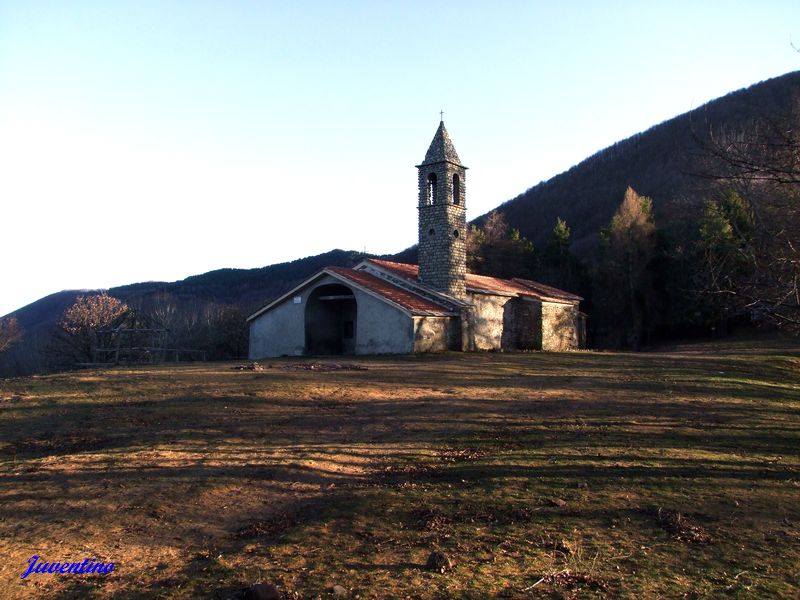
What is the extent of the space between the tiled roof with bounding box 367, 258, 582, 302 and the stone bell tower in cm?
138

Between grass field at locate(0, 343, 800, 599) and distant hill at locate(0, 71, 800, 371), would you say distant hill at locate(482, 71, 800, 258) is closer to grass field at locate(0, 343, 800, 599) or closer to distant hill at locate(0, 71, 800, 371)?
distant hill at locate(0, 71, 800, 371)

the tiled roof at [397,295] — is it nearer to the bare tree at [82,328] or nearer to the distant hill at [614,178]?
the bare tree at [82,328]

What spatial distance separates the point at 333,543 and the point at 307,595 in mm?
1166

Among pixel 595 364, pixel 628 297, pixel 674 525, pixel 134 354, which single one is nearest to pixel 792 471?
pixel 674 525

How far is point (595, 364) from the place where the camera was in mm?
25906

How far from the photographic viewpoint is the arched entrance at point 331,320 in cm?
3053

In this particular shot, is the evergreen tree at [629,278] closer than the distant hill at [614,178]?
Yes

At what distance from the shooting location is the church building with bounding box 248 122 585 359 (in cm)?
2798

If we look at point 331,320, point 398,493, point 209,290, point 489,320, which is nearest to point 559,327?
point 489,320

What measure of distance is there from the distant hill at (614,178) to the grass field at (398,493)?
74.2 meters

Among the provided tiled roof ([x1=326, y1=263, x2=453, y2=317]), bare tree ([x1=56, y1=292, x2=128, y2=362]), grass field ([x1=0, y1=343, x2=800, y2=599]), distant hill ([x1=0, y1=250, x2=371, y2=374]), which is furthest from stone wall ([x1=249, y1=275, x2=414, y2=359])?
distant hill ([x1=0, y1=250, x2=371, y2=374])

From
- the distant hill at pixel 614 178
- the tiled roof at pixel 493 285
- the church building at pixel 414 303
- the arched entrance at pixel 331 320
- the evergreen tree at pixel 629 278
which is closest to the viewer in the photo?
the church building at pixel 414 303

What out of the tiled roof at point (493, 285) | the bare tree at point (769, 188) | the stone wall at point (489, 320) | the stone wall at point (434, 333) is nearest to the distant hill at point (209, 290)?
the tiled roof at point (493, 285)

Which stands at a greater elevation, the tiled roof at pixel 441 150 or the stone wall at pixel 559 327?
the tiled roof at pixel 441 150
